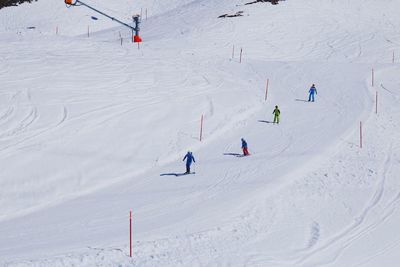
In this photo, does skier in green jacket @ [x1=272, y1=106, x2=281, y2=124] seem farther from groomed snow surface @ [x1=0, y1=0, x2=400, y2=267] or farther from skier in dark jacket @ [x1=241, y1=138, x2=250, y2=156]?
skier in dark jacket @ [x1=241, y1=138, x2=250, y2=156]

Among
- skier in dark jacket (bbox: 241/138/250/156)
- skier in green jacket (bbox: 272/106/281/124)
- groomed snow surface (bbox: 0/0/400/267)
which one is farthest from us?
skier in green jacket (bbox: 272/106/281/124)

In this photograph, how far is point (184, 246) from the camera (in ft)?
41.9

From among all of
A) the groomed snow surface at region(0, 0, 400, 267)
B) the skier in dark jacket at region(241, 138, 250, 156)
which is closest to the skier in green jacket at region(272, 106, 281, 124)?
the groomed snow surface at region(0, 0, 400, 267)

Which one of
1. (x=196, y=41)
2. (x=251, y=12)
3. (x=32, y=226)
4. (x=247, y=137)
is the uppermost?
(x=251, y=12)

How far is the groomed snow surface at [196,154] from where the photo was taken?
13055mm

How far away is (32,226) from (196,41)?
27346mm

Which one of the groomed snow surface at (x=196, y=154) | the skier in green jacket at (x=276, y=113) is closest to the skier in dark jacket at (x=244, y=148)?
the groomed snow surface at (x=196, y=154)

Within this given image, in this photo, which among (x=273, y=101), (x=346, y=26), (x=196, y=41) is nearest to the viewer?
(x=273, y=101)

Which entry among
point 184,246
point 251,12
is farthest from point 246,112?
point 251,12

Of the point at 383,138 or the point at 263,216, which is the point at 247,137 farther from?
the point at 263,216

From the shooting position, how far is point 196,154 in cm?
2030

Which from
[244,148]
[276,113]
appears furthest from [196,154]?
[276,113]

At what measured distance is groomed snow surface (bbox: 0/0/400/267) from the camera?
13.1m

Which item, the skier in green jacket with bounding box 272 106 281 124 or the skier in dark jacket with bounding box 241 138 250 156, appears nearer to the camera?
the skier in dark jacket with bounding box 241 138 250 156
